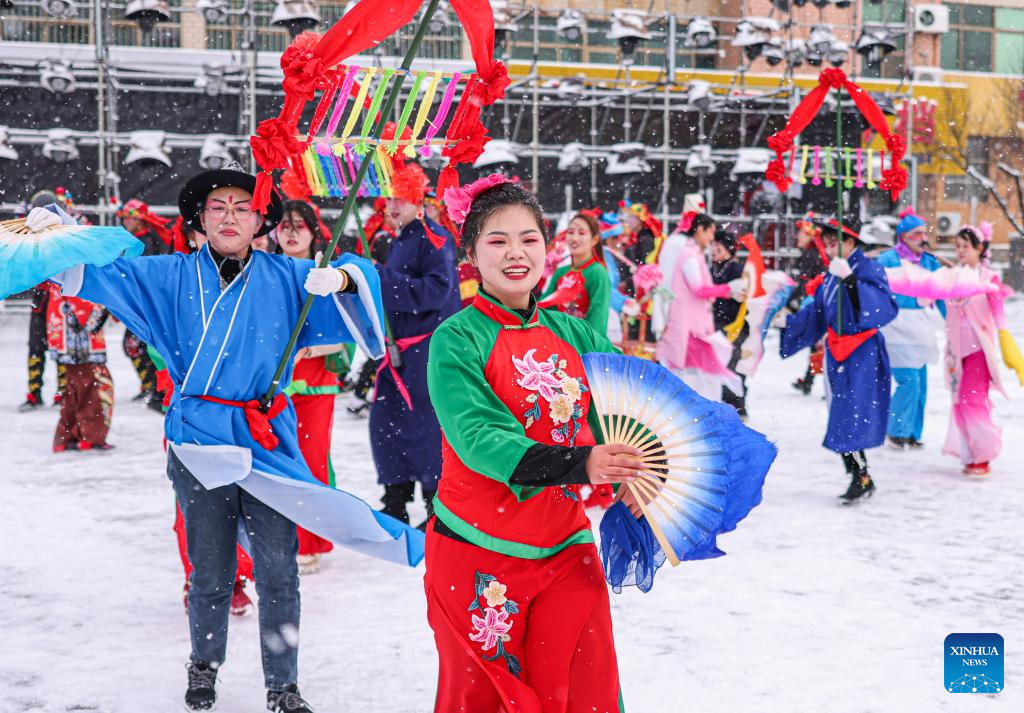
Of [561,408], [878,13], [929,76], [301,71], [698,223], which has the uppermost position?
[878,13]

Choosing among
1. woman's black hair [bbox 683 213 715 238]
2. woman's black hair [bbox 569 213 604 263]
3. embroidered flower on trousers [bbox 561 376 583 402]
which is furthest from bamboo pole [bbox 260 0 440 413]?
woman's black hair [bbox 683 213 715 238]

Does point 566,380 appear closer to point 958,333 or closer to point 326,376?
point 326,376

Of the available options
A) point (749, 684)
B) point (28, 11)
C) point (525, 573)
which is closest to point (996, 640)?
point (749, 684)

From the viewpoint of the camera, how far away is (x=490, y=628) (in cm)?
222

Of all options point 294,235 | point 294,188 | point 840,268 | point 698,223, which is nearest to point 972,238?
point 840,268

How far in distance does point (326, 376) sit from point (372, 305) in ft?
5.98

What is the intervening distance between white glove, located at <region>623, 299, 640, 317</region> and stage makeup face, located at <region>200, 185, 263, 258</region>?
6.07 m

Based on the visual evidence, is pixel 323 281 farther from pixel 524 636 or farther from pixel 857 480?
pixel 857 480

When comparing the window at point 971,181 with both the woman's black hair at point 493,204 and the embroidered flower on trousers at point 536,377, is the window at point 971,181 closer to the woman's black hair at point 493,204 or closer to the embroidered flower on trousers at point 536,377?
the woman's black hair at point 493,204

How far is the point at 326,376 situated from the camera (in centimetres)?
518

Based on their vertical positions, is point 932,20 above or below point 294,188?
above

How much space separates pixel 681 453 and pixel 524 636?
0.53 metres

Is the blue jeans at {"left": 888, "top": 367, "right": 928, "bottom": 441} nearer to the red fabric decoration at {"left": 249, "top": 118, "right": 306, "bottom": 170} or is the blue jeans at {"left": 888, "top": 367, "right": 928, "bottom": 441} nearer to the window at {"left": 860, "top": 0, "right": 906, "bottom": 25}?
the red fabric decoration at {"left": 249, "top": 118, "right": 306, "bottom": 170}

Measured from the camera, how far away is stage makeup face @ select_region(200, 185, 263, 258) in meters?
3.35
